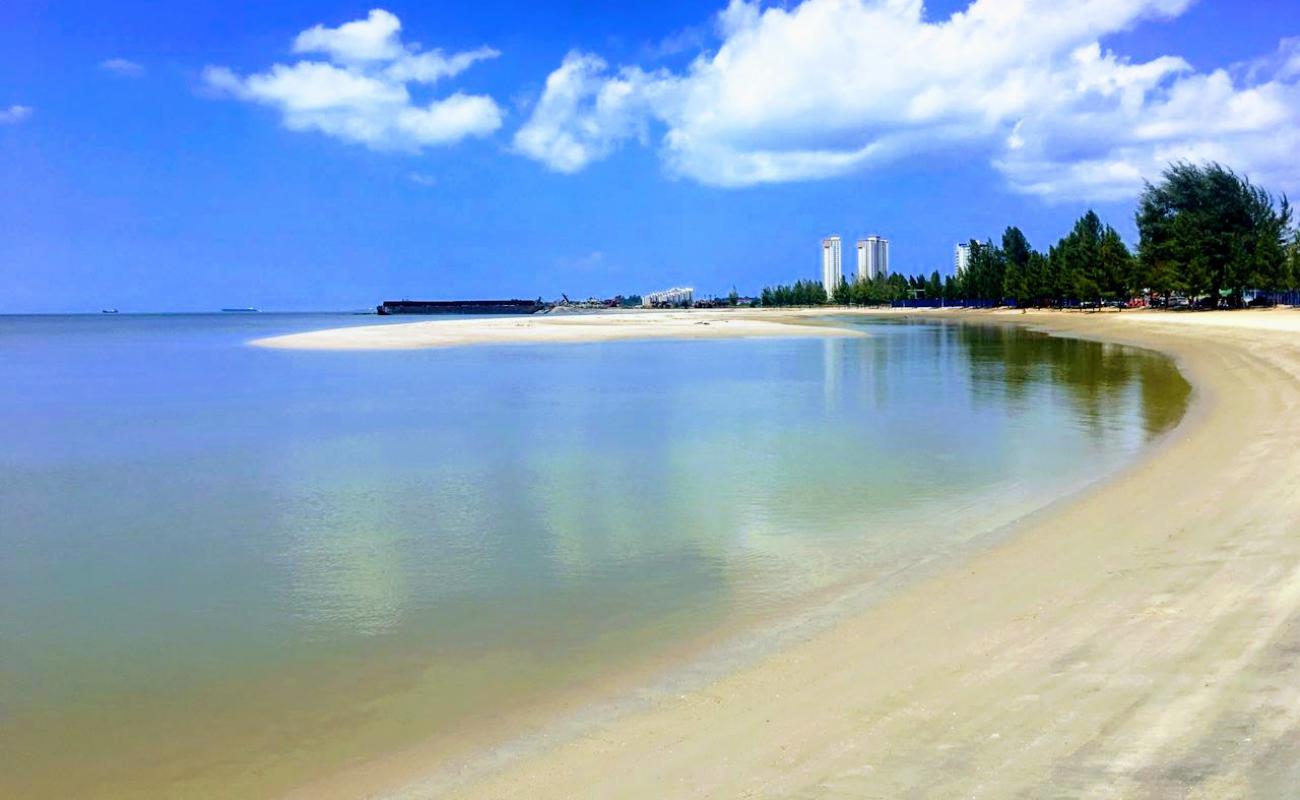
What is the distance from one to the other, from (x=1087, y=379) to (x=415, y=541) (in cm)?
2596

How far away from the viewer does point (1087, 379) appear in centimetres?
3052

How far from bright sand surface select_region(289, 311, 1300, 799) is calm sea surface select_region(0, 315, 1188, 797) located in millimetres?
1112

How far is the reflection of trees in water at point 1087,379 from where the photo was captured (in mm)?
22031

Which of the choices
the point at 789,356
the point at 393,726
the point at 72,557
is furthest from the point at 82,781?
the point at 789,356

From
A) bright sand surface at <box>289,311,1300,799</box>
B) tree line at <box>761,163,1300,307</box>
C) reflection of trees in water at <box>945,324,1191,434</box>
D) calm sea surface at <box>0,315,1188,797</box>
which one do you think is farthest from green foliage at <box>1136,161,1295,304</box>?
bright sand surface at <box>289,311,1300,799</box>

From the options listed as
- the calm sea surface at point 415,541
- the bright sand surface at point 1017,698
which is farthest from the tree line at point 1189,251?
the bright sand surface at point 1017,698

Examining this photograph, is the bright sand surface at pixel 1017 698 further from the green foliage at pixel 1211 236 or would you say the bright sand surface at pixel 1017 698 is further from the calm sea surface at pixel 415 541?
the green foliage at pixel 1211 236

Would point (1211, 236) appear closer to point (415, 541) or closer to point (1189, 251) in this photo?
point (1189, 251)

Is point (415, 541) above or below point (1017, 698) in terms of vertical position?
below

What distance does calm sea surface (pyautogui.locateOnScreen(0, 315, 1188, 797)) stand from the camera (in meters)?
6.43

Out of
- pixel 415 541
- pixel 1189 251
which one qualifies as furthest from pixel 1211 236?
pixel 415 541

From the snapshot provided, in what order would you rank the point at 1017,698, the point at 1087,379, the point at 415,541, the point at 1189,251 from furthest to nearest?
the point at 1189,251 → the point at 1087,379 → the point at 415,541 → the point at 1017,698

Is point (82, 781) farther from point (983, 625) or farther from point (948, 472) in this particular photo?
point (948, 472)

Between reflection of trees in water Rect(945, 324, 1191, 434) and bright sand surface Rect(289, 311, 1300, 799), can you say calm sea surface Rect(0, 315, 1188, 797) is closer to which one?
reflection of trees in water Rect(945, 324, 1191, 434)
